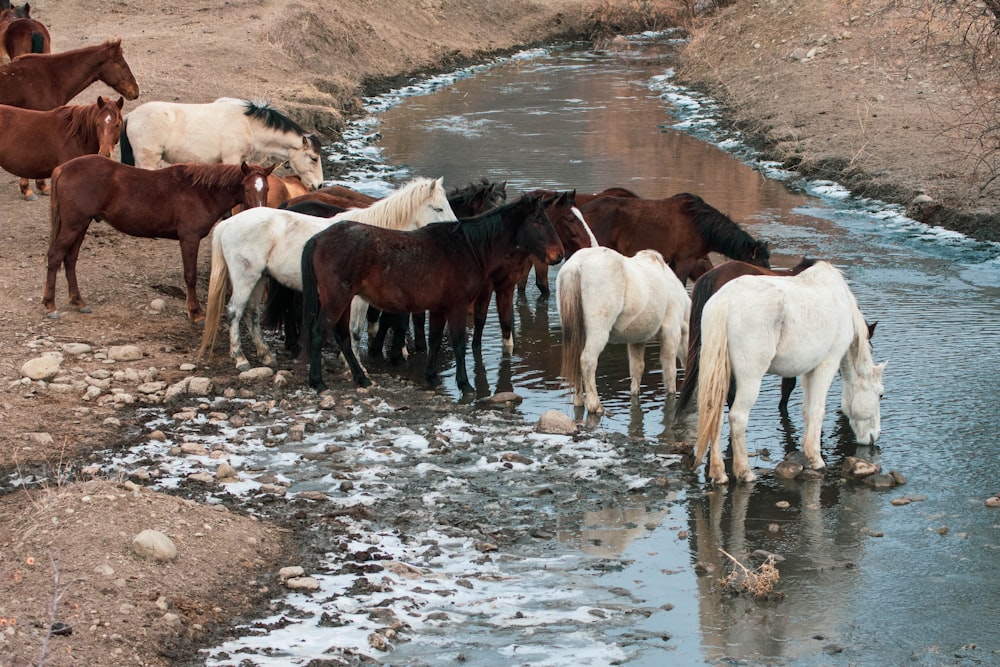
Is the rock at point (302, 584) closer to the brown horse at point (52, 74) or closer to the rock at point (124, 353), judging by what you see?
the rock at point (124, 353)

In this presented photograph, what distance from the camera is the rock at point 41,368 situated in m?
8.36

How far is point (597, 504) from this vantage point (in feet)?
22.2

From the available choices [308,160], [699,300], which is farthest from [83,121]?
[699,300]

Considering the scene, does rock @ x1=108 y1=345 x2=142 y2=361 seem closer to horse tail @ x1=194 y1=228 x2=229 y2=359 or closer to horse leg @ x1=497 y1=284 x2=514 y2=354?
horse tail @ x1=194 y1=228 x2=229 y2=359

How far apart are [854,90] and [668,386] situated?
1524cm

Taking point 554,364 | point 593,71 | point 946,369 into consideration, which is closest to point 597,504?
point 554,364

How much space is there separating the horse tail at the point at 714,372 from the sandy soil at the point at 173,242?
271cm

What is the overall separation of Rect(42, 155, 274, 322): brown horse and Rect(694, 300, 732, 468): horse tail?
4.83m

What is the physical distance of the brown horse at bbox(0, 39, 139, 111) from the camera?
543 inches

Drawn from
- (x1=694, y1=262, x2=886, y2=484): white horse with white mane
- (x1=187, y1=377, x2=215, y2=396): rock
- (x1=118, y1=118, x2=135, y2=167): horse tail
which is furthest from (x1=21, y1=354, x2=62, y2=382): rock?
(x1=118, y1=118, x2=135, y2=167): horse tail

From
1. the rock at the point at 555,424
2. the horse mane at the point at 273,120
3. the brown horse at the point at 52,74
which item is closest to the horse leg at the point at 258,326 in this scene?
the rock at the point at 555,424

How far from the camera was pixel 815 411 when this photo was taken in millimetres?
7406

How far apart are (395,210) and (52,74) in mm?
6541

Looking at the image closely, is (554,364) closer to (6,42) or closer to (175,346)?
(175,346)
